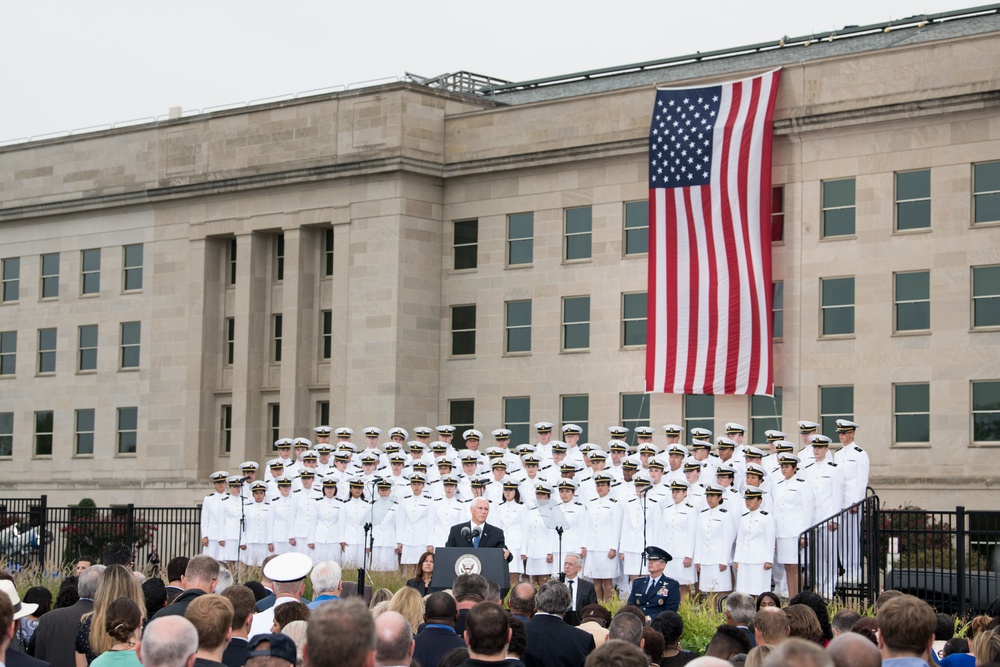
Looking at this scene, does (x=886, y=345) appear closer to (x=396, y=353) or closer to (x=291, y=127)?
(x=396, y=353)

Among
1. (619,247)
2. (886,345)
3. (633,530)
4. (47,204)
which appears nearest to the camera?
(633,530)

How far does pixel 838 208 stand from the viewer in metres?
37.8

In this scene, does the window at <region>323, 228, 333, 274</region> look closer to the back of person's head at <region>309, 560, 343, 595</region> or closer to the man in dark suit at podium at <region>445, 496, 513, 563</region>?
the man in dark suit at podium at <region>445, 496, 513, 563</region>

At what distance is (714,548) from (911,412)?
44.8 feet

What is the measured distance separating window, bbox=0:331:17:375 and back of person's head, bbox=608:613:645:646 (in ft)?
150

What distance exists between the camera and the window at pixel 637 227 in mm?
40875

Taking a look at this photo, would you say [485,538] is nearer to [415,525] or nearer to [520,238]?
[415,525]

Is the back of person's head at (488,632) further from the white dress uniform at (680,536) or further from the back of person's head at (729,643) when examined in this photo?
the white dress uniform at (680,536)

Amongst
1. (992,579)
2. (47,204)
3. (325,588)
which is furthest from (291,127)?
(325,588)

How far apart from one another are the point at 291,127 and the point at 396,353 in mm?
7909

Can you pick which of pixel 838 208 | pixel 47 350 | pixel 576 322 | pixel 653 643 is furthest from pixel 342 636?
pixel 47 350

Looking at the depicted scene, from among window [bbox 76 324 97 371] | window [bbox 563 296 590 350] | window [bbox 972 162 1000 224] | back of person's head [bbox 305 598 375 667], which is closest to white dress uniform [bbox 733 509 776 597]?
window [bbox 972 162 1000 224]

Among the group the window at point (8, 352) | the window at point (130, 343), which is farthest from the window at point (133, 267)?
the window at point (8, 352)

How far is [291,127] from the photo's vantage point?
46281 millimetres
